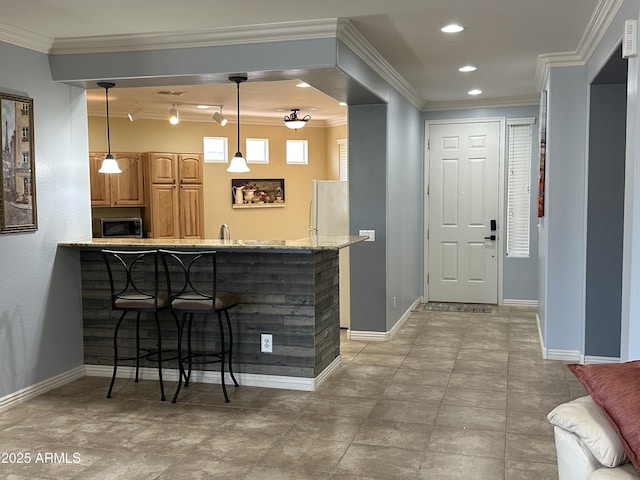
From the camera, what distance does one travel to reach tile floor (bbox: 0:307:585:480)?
121 inches

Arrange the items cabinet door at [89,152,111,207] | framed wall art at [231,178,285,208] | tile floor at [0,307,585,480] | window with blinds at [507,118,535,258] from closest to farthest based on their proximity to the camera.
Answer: tile floor at [0,307,585,480] < window with blinds at [507,118,535,258] < cabinet door at [89,152,111,207] < framed wall art at [231,178,285,208]

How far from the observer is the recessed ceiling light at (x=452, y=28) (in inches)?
159

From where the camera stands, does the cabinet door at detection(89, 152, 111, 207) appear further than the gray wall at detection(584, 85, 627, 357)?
Yes

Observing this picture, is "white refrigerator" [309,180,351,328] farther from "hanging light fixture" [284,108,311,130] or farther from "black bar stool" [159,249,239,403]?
"black bar stool" [159,249,239,403]

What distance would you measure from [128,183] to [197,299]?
14.1 ft

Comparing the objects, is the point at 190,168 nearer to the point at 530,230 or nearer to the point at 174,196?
the point at 174,196

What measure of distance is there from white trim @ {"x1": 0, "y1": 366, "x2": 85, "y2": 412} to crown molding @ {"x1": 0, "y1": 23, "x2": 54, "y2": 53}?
2276 mm

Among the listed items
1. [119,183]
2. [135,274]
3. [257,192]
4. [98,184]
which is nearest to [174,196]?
[119,183]

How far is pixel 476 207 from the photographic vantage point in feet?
24.7

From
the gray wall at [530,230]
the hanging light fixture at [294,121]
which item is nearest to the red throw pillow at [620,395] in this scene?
the gray wall at [530,230]

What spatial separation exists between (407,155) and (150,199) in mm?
3354

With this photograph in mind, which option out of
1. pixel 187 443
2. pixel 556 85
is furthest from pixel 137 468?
pixel 556 85

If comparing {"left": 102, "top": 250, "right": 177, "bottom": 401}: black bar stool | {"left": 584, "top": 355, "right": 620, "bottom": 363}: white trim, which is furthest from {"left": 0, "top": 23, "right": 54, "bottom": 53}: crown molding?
{"left": 584, "top": 355, "right": 620, "bottom": 363}: white trim

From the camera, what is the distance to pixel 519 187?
7.38 m
